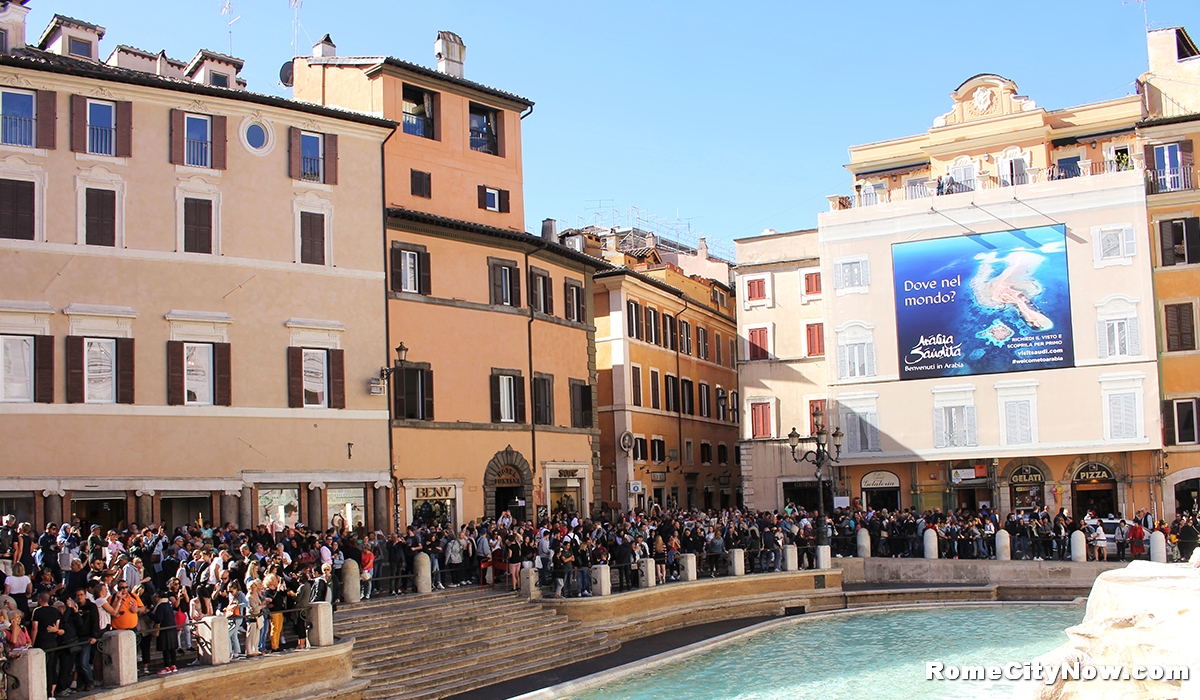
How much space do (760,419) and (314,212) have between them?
22.8m

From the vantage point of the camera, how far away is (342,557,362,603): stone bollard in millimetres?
23750

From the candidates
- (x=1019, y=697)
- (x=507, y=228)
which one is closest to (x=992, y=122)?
(x=507, y=228)

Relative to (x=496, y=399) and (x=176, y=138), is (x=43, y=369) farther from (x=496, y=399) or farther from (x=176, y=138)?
(x=496, y=399)

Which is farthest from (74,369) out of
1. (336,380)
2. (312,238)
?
(312,238)

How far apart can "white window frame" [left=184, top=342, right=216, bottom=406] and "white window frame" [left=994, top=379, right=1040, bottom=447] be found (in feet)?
89.8

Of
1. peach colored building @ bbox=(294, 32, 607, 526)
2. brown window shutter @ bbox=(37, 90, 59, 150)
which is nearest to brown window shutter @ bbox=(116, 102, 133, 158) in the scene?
brown window shutter @ bbox=(37, 90, 59, 150)

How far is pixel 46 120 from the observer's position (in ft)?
89.4

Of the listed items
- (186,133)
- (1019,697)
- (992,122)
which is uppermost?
(992,122)

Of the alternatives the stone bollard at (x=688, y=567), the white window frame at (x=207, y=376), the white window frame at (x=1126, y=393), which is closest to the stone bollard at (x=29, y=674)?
the white window frame at (x=207, y=376)

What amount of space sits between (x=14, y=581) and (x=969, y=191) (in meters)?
35.7

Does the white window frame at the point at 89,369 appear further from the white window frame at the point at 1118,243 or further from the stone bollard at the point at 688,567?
the white window frame at the point at 1118,243

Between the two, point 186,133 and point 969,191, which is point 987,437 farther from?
point 186,133

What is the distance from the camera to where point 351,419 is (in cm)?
3139

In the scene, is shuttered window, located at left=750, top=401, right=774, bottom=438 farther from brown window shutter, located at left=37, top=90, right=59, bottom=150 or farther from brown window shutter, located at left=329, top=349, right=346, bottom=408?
brown window shutter, located at left=37, top=90, right=59, bottom=150
